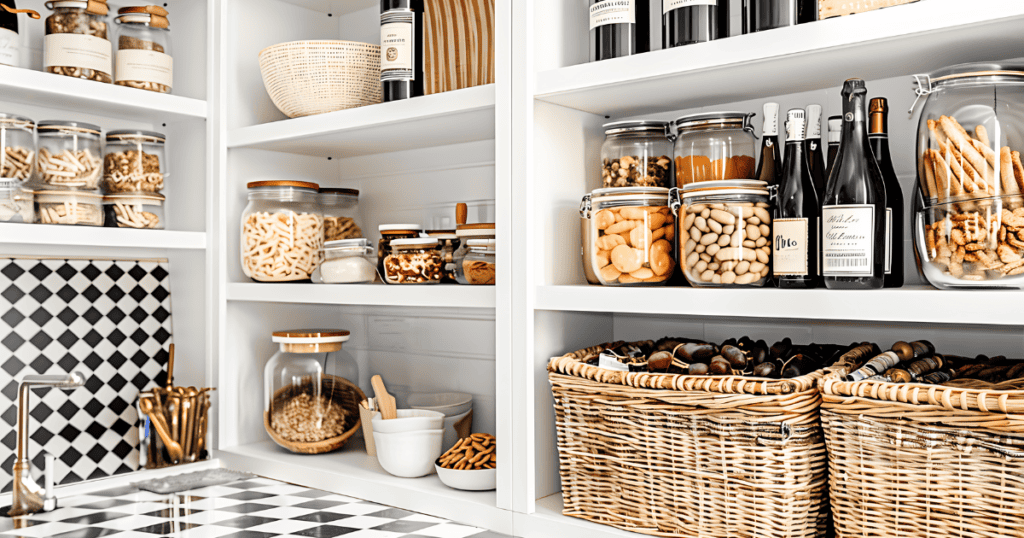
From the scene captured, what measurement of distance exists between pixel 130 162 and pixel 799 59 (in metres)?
1.39

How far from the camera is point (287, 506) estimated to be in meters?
1.52

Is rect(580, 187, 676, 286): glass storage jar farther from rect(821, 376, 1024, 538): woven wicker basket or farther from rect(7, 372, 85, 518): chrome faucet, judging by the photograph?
rect(7, 372, 85, 518): chrome faucet

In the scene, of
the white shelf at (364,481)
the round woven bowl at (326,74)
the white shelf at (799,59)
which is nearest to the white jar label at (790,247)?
the white shelf at (799,59)

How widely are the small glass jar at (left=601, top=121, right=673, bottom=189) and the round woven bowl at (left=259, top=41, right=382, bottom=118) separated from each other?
585 mm

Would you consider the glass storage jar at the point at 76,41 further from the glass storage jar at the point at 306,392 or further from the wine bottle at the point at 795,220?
the wine bottle at the point at 795,220

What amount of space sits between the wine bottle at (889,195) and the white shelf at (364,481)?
2.30 feet

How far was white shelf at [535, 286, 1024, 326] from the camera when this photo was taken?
928 millimetres

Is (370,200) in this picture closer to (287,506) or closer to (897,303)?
(287,506)

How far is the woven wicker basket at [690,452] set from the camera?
1051 mm

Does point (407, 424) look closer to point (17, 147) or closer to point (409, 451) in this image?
point (409, 451)

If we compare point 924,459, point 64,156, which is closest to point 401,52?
point 64,156

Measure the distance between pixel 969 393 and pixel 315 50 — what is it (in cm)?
132

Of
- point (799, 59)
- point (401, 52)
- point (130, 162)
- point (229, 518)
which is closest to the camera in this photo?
point (799, 59)

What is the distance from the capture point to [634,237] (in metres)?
1.25
